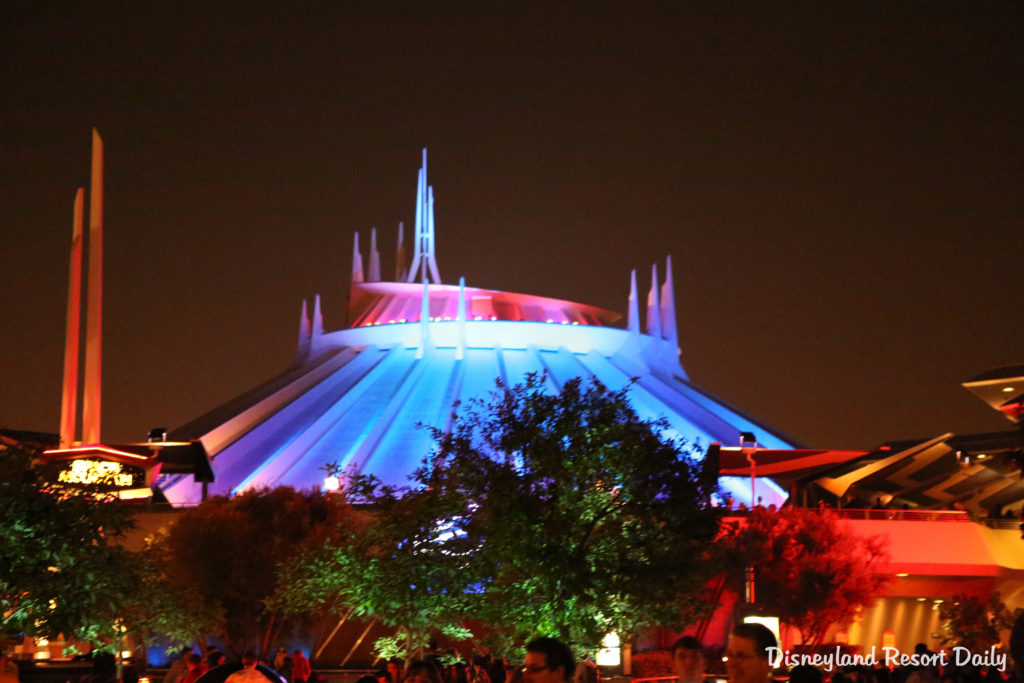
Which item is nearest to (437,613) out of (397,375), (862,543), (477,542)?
(477,542)

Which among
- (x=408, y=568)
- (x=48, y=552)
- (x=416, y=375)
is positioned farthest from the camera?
(x=416, y=375)

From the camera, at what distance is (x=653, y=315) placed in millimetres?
54781

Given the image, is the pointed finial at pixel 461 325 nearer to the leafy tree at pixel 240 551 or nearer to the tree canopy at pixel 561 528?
the leafy tree at pixel 240 551

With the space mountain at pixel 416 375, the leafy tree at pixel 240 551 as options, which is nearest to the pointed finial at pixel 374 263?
the space mountain at pixel 416 375

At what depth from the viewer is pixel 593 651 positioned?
1761cm

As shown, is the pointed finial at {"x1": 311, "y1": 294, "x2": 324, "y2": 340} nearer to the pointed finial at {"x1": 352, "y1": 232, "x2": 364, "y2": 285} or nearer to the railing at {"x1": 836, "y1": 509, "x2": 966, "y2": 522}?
the pointed finial at {"x1": 352, "y1": 232, "x2": 364, "y2": 285}

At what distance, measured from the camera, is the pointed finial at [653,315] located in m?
54.3

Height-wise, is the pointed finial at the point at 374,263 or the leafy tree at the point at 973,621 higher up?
the pointed finial at the point at 374,263

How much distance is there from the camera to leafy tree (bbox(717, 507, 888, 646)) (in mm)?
34188

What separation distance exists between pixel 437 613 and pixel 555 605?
2773mm

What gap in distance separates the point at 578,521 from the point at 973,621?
985 inches

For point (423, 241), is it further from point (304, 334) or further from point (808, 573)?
point (808, 573)

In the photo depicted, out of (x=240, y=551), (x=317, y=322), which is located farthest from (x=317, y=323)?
(x=240, y=551)

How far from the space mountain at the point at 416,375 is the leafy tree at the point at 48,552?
2120cm
